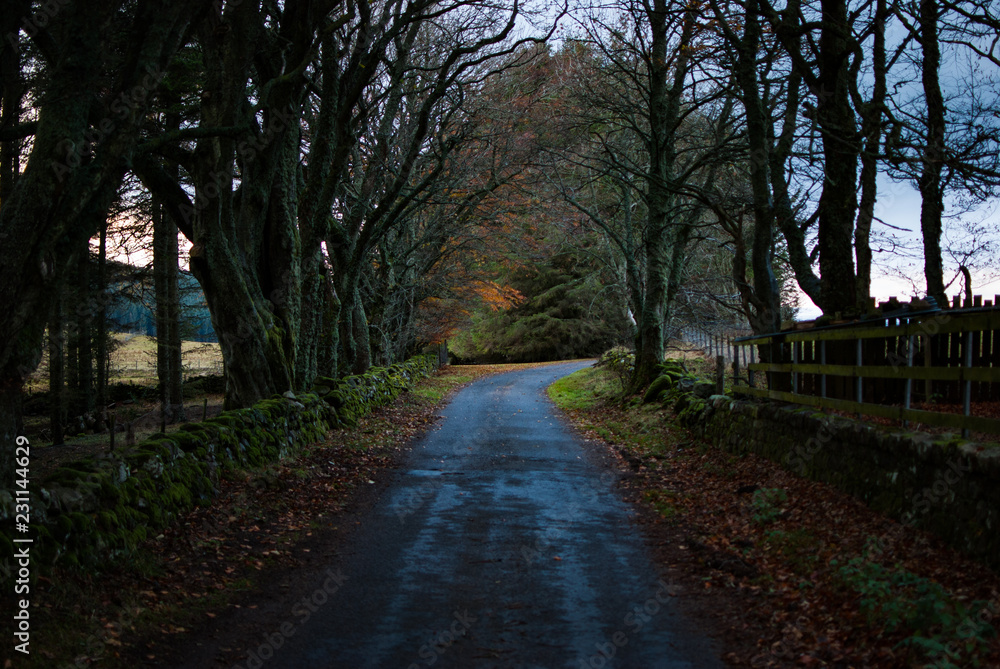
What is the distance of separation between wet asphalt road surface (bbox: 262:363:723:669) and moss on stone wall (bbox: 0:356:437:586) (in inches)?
65.5

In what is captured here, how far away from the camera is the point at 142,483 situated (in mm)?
6445

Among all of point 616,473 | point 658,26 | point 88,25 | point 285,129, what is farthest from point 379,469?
point 658,26

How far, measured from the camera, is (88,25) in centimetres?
609

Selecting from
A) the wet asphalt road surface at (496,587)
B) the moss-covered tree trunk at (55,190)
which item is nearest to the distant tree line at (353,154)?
the moss-covered tree trunk at (55,190)

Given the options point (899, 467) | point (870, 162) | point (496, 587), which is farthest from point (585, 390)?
point (496, 587)

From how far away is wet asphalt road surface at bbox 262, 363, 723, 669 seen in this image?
4.55m

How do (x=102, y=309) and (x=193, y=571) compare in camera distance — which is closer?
(x=193, y=571)

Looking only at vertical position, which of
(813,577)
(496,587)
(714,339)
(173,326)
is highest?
(173,326)

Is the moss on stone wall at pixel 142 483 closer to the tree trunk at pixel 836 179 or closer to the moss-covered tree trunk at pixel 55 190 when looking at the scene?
the moss-covered tree trunk at pixel 55 190

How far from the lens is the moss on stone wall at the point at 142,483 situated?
202 inches

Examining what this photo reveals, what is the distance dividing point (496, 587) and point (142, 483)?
3.30 meters

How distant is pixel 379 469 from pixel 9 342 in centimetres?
585

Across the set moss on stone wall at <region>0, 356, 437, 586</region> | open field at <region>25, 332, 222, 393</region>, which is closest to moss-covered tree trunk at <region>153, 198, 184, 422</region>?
open field at <region>25, 332, 222, 393</region>

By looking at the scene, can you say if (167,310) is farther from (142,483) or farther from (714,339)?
(714,339)
